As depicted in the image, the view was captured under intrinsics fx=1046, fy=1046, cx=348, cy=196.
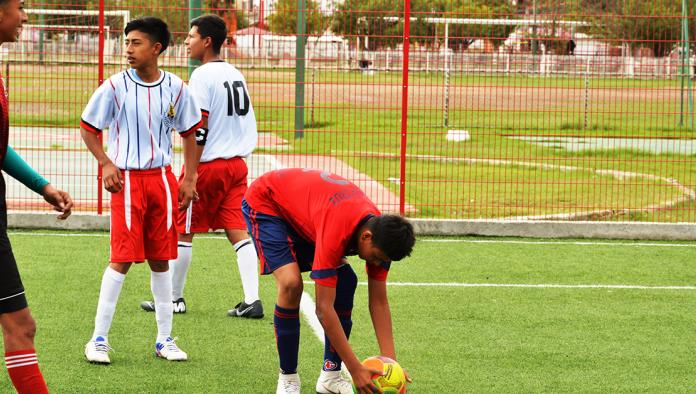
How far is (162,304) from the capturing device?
6.56m

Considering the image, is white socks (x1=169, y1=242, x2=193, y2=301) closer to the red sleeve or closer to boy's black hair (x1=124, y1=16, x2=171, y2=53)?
boy's black hair (x1=124, y1=16, x2=171, y2=53)

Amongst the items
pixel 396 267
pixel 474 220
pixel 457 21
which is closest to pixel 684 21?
pixel 457 21

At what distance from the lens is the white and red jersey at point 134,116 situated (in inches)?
249

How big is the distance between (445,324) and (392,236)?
2882mm

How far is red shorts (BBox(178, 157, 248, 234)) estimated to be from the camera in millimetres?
7812

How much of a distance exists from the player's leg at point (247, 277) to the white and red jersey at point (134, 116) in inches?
58.2

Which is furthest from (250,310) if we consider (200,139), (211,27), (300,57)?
(300,57)

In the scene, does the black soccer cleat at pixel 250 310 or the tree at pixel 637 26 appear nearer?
the black soccer cleat at pixel 250 310

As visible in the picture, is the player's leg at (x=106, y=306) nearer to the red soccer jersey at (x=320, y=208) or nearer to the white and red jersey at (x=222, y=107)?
the red soccer jersey at (x=320, y=208)

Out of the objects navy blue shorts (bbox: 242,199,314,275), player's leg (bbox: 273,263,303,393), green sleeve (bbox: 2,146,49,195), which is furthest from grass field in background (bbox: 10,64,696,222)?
green sleeve (bbox: 2,146,49,195)

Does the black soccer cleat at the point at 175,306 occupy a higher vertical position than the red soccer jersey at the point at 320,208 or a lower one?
lower

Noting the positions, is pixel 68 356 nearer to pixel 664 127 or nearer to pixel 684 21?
pixel 684 21

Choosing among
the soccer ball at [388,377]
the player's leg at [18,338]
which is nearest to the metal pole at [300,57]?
the soccer ball at [388,377]

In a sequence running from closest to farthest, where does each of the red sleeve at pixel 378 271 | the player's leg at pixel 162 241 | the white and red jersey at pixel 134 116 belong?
the red sleeve at pixel 378 271 → the white and red jersey at pixel 134 116 → the player's leg at pixel 162 241
